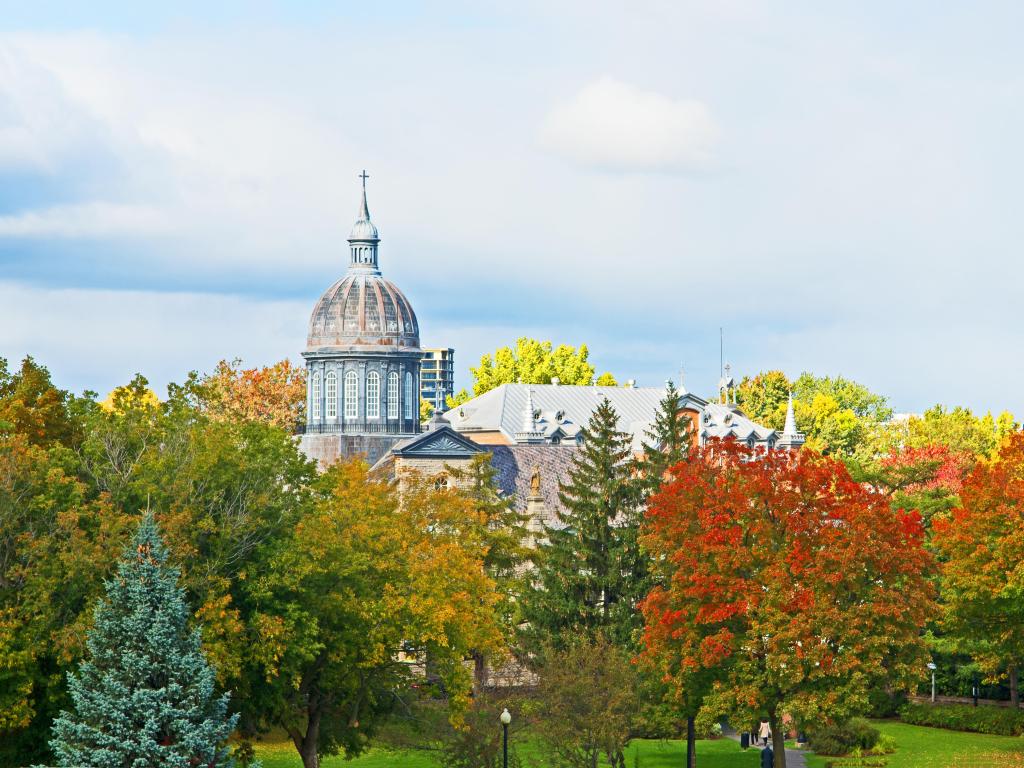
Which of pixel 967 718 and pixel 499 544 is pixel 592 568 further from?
pixel 967 718

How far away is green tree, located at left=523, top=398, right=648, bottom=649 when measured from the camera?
209ft

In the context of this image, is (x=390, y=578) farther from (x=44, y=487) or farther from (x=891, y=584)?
(x=891, y=584)

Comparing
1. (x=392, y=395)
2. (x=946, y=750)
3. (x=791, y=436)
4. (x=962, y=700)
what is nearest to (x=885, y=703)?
(x=962, y=700)

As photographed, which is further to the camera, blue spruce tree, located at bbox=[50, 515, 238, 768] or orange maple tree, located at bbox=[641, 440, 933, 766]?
orange maple tree, located at bbox=[641, 440, 933, 766]

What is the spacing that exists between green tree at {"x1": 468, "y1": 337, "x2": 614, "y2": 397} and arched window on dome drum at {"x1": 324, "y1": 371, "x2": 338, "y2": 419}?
40.6 metres

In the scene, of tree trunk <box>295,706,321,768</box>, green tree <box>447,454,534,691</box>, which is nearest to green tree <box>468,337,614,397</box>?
green tree <box>447,454,534,691</box>

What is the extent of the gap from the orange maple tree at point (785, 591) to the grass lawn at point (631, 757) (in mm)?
8539

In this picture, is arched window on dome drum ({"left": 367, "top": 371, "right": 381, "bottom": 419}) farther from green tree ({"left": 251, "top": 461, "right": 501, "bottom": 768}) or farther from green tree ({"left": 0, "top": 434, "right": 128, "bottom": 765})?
green tree ({"left": 0, "top": 434, "right": 128, "bottom": 765})

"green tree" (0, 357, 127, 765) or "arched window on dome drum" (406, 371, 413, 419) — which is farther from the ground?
"arched window on dome drum" (406, 371, 413, 419)

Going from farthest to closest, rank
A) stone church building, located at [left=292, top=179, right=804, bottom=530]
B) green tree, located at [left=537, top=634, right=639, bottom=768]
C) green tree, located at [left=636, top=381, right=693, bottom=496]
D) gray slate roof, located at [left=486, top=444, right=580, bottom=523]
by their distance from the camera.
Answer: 1. stone church building, located at [left=292, top=179, right=804, bottom=530]
2. gray slate roof, located at [left=486, top=444, right=580, bottom=523]
3. green tree, located at [left=636, top=381, right=693, bottom=496]
4. green tree, located at [left=537, top=634, right=639, bottom=768]

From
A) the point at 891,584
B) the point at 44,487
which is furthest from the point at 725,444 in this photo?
the point at 44,487

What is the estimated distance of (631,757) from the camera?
216 feet

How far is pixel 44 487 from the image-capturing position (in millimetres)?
45312

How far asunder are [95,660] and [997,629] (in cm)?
3513
